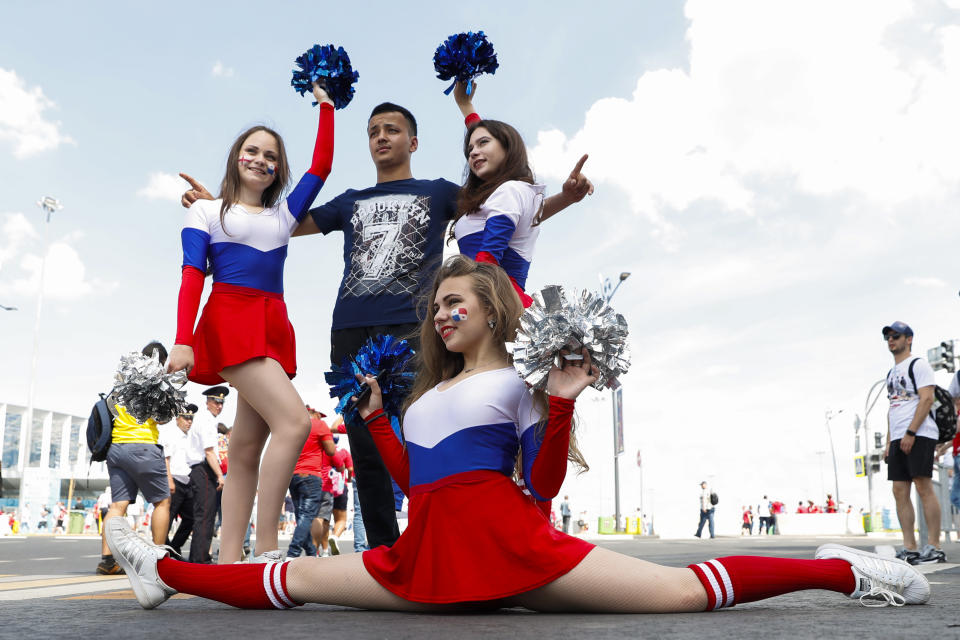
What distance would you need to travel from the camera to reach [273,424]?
361 centimetres

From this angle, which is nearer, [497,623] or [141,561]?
[497,623]

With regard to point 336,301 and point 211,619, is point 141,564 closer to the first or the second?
point 211,619

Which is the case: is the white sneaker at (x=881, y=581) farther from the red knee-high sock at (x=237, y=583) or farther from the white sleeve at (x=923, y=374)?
the white sleeve at (x=923, y=374)

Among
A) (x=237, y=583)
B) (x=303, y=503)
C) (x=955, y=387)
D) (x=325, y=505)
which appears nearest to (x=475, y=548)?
(x=237, y=583)

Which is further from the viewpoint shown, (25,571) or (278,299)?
(25,571)

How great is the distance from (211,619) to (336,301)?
1.84 meters

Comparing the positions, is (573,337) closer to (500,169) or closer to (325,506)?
(500,169)

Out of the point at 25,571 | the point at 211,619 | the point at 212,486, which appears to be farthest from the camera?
the point at 212,486

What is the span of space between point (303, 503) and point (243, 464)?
17.4ft

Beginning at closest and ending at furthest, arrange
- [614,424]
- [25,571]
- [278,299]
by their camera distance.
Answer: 1. [278,299]
2. [25,571]
3. [614,424]

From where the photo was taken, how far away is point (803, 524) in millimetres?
31672

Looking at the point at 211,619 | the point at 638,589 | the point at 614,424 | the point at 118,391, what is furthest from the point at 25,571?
the point at 614,424

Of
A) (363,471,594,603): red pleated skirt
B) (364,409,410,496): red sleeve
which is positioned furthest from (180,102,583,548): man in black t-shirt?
(363,471,594,603): red pleated skirt

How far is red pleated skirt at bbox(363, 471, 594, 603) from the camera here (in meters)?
2.50
